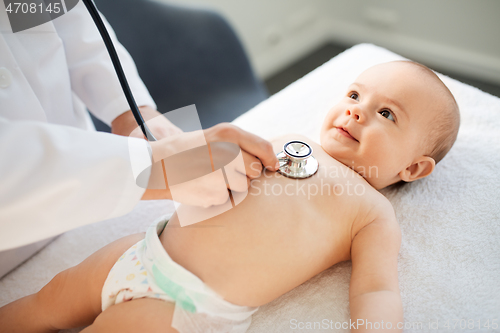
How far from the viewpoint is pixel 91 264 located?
83cm

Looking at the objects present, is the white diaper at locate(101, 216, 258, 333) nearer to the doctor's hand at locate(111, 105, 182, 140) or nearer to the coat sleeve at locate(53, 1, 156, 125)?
→ the doctor's hand at locate(111, 105, 182, 140)

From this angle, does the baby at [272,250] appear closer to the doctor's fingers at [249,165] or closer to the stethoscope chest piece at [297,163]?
the stethoscope chest piece at [297,163]

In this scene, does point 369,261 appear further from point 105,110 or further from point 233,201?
point 105,110

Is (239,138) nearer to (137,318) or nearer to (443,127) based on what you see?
(137,318)

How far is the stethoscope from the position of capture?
723 millimetres

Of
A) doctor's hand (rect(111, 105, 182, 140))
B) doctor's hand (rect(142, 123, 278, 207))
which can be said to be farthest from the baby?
doctor's hand (rect(111, 105, 182, 140))

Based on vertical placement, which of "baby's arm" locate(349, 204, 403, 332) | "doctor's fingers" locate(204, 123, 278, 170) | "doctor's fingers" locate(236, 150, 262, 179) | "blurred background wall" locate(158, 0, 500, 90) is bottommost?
"blurred background wall" locate(158, 0, 500, 90)

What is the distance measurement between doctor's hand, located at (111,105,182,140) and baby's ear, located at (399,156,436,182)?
2.04 ft

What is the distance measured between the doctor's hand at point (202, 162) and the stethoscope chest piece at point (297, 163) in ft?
0.46

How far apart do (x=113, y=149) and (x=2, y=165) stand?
0.56ft

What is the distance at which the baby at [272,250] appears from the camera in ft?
2.47

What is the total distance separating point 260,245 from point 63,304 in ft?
1.49

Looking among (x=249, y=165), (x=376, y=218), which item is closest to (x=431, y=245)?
(x=376, y=218)

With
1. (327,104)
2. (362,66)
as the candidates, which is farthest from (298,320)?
(362,66)
